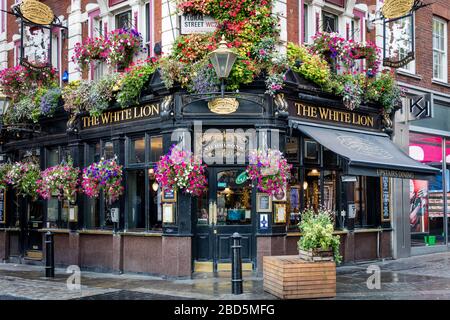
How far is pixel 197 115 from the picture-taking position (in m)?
13.2

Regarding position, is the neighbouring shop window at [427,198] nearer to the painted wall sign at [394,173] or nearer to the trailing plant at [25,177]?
the painted wall sign at [394,173]

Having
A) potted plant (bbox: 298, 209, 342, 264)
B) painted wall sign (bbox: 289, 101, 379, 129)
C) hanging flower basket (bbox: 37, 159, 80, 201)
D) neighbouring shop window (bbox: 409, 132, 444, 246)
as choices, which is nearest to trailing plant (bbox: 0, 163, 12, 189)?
hanging flower basket (bbox: 37, 159, 80, 201)

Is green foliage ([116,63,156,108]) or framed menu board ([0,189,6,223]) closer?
green foliage ([116,63,156,108])

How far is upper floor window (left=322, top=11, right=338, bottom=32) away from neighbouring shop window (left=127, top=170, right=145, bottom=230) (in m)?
6.13

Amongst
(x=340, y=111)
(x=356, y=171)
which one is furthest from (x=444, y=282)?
(x=340, y=111)

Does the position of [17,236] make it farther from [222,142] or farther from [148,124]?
[222,142]

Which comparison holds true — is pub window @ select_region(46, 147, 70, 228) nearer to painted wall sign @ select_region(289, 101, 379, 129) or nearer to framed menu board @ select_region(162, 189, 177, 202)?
framed menu board @ select_region(162, 189, 177, 202)

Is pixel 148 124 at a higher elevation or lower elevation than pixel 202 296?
higher

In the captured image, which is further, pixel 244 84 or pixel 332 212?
pixel 332 212

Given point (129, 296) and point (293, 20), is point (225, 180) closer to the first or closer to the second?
point (129, 296)

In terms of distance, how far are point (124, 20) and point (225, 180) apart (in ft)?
17.5

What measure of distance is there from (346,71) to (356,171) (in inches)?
136

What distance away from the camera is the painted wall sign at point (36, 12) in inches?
636

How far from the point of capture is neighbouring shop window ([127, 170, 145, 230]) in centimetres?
1445
